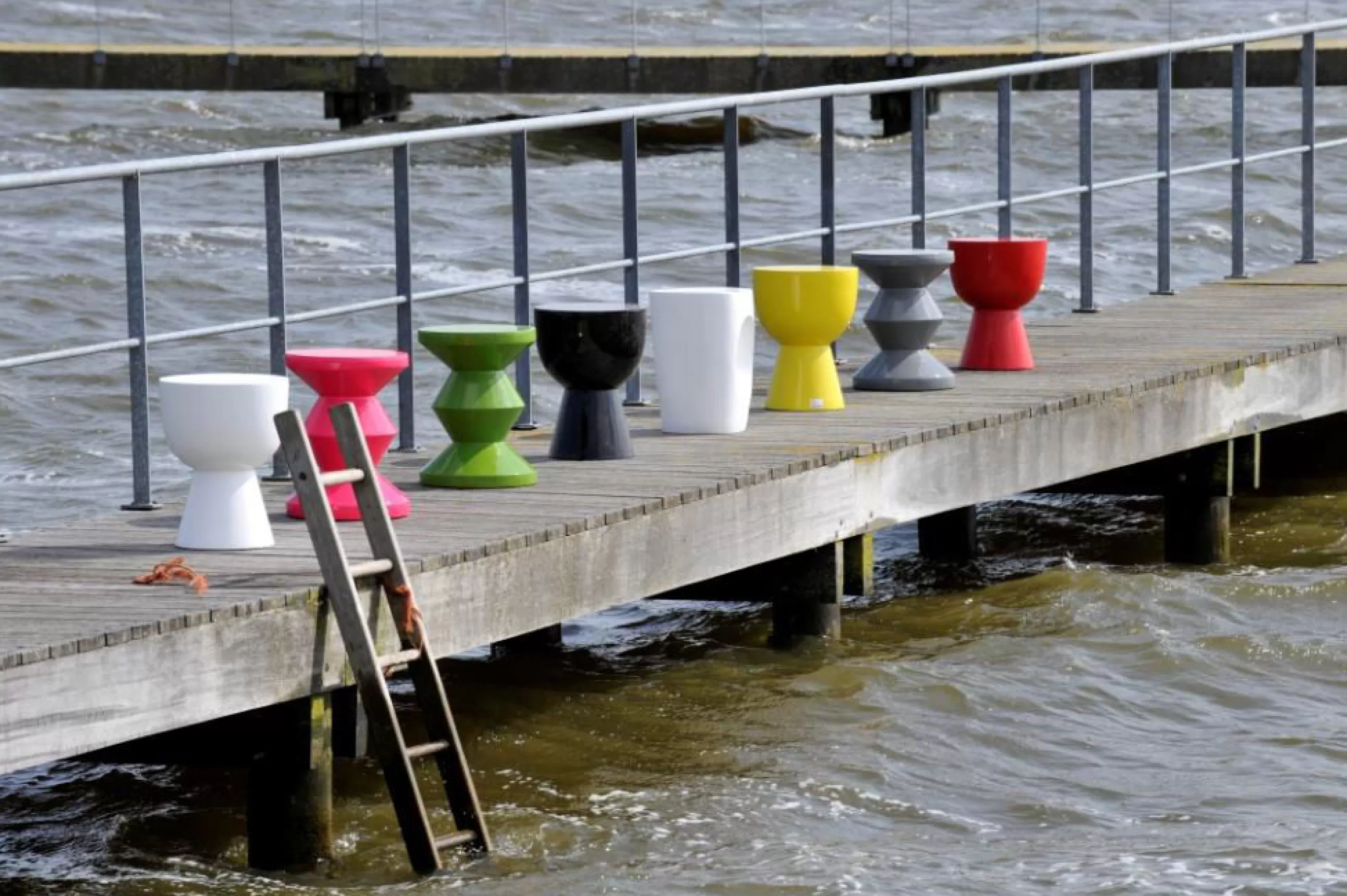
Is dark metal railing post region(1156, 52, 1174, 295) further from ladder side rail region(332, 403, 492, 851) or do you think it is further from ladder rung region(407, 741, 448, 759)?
ladder rung region(407, 741, 448, 759)

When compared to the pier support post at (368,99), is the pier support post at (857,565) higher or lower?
lower

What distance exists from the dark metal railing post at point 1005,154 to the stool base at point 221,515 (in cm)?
484

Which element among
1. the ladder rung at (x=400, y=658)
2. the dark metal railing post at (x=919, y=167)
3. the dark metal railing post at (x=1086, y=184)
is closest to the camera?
the ladder rung at (x=400, y=658)

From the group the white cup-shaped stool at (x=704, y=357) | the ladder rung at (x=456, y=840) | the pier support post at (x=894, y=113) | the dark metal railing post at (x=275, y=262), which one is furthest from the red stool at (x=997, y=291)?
the pier support post at (x=894, y=113)

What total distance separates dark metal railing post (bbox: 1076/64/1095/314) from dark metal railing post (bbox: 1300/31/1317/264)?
1514 mm

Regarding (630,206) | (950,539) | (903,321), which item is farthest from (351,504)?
(950,539)

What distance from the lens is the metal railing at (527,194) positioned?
7277 millimetres

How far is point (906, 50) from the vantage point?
32875 mm

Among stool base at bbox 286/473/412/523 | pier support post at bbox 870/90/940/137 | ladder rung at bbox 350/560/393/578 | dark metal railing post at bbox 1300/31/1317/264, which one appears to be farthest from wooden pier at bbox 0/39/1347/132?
ladder rung at bbox 350/560/393/578

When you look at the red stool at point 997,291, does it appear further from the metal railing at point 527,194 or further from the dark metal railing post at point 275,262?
the dark metal railing post at point 275,262

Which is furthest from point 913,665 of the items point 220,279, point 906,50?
point 906,50

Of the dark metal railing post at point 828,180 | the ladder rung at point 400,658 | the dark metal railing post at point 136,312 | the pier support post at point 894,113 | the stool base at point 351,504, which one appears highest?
the pier support post at point 894,113

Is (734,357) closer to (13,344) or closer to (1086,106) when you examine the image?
(1086,106)

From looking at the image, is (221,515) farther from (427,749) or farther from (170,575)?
(427,749)
